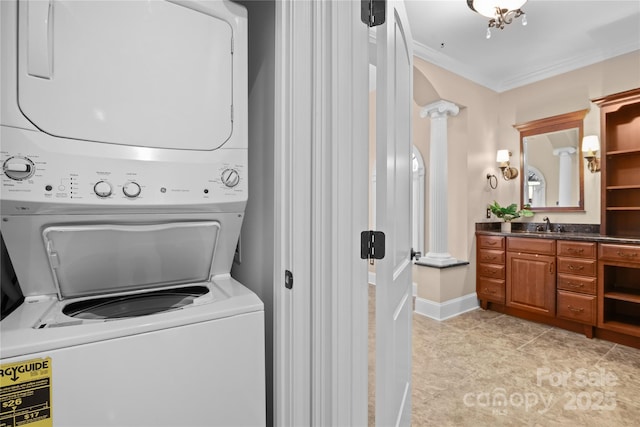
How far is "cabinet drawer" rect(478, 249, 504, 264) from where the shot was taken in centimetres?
339

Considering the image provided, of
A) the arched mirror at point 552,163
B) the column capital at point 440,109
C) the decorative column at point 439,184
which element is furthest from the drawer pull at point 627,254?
the column capital at point 440,109

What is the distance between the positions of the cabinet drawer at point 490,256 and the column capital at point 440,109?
5.13ft

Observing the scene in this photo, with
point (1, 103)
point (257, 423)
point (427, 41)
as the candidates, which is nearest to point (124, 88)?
point (1, 103)

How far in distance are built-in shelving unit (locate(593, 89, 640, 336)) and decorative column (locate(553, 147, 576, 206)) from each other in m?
0.39

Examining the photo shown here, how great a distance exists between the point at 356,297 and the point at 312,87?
70 centimetres

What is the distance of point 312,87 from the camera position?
3.46ft

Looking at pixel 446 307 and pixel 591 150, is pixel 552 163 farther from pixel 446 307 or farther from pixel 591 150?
pixel 446 307

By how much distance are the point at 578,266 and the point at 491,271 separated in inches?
31.1

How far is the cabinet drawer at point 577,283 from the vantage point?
275cm

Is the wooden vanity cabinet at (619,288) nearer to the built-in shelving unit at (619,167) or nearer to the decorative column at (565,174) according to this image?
the built-in shelving unit at (619,167)

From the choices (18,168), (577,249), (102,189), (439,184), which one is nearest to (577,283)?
(577,249)

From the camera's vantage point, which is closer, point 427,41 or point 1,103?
point 1,103

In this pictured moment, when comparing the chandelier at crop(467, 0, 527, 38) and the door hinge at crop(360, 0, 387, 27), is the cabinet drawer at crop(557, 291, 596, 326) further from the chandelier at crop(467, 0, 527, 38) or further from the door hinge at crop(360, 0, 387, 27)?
the door hinge at crop(360, 0, 387, 27)

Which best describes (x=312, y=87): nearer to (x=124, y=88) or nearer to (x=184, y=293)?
(x=124, y=88)
